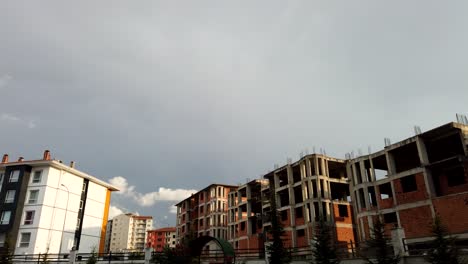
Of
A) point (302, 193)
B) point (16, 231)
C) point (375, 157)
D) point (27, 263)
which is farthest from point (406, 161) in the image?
point (16, 231)

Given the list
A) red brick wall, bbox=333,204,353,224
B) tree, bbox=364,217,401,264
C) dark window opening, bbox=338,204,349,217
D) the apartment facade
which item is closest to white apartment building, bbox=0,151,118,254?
the apartment facade

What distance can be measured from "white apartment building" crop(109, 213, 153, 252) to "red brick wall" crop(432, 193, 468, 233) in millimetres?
168450

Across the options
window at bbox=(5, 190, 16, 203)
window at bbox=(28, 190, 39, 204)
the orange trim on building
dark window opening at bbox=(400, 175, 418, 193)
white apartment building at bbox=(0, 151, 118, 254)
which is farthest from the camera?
the orange trim on building

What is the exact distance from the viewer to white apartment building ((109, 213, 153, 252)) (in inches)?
7224

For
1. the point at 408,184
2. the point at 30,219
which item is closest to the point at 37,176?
the point at 30,219

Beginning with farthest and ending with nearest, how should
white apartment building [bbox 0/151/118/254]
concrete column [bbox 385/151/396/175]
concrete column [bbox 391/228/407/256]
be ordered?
white apartment building [bbox 0/151/118/254]
concrete column [bbox 385/151/396/175]
concrete column [bbox 391/228/407/256]

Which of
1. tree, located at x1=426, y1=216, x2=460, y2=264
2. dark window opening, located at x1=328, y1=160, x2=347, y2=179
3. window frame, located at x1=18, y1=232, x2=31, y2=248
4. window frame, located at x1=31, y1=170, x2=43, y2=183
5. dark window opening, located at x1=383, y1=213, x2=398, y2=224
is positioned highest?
dark window opening, located at x1=328, y1=160, x2=347, y2=179

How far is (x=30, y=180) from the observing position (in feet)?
178

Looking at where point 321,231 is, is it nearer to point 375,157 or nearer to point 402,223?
point 402,223

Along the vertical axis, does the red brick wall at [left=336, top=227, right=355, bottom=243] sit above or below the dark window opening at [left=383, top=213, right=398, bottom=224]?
below

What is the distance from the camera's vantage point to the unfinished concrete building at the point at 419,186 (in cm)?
3659

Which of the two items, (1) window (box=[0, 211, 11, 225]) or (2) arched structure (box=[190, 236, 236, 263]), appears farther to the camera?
(1) window (box=[0, 211, 11, 225])

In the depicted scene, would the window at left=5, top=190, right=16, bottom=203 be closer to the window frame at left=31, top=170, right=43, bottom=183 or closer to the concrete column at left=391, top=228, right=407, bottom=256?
the window frame at left=31, top=170, right=43, bottom=183

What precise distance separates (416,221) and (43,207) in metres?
50.2
